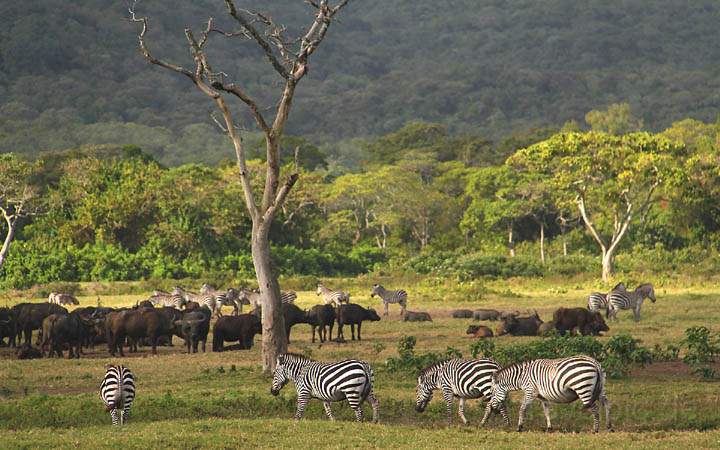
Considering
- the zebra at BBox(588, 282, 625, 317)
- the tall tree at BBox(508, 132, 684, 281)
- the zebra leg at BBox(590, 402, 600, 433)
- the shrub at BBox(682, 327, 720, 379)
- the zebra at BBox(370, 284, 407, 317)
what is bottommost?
the zebra leg at BBox(590, 402, 600, 433)

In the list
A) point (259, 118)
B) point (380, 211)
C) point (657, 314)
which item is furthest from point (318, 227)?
point (259, 118)

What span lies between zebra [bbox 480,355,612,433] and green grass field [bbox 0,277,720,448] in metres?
0.44

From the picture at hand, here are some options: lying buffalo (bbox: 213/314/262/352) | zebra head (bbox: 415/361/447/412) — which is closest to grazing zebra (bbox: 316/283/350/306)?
lying buffalo (bbox: 213/314/262/352)

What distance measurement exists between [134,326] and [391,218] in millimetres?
44813

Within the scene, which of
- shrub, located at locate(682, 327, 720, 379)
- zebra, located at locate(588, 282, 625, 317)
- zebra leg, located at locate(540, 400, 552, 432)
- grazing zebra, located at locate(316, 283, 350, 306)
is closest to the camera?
zebra leg, located at locate(540, 400, 552, 432)

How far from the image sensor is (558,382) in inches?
621

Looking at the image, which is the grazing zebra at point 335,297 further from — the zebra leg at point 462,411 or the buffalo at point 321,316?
the zebra leg at point 462,411

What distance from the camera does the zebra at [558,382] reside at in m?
15.6

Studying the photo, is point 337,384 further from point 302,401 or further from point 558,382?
point 558,382

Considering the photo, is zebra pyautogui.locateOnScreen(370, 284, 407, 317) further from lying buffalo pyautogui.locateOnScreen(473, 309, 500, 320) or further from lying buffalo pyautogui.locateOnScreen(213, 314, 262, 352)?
lying buffalo pyautogui.locateOnScreen(213, 314, 262, 352)

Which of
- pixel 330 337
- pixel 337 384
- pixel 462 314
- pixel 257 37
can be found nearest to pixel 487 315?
pixel 462 314

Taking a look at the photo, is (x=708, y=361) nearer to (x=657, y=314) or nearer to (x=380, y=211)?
(x=657, y=314)

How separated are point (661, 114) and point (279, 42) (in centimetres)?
14620

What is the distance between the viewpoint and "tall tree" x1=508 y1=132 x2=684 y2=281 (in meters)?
50.4
